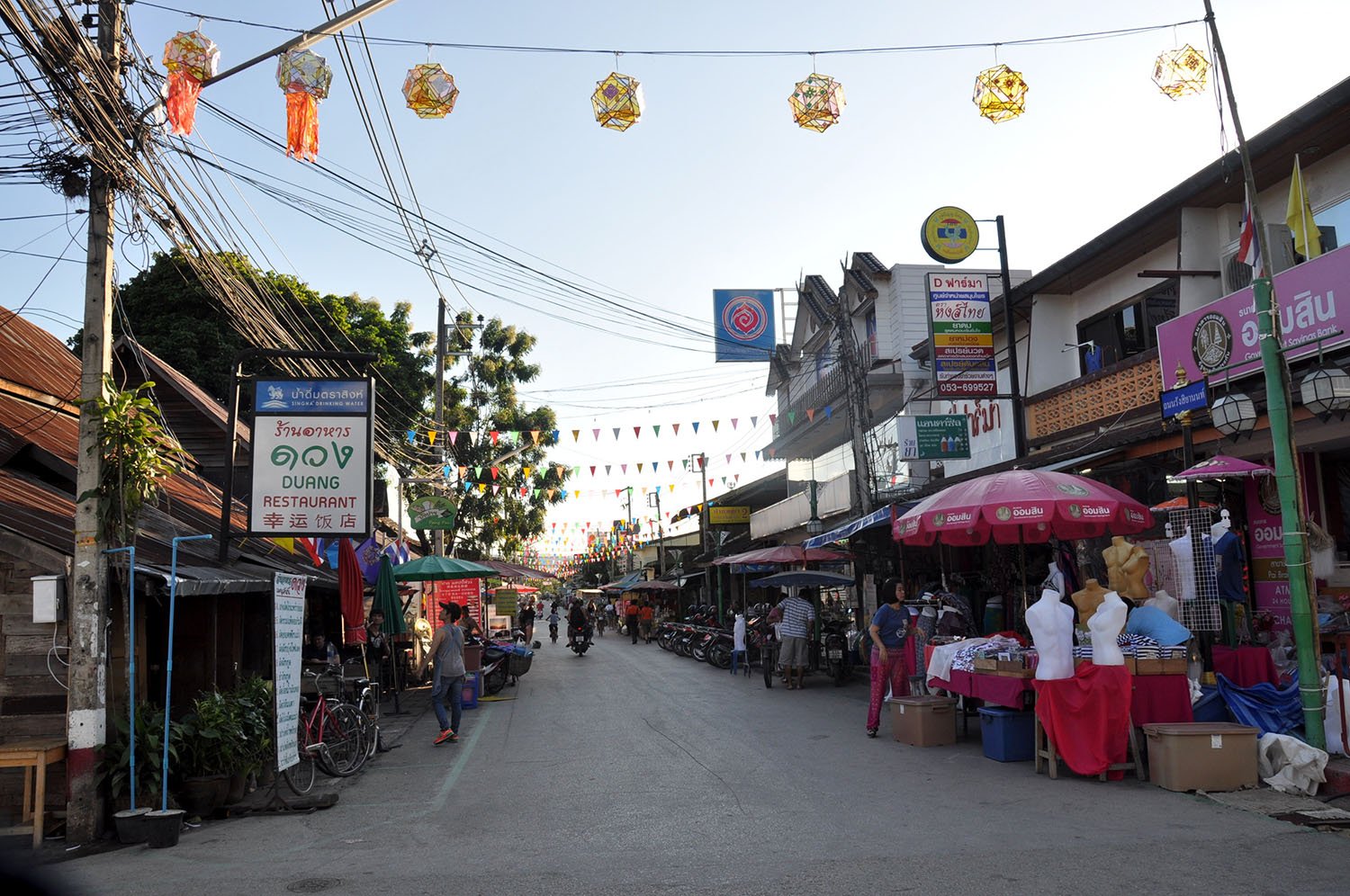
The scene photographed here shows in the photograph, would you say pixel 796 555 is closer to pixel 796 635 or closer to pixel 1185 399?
pixel 796 635

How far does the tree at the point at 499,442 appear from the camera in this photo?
37.6 meters

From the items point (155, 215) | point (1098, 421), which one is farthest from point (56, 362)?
point (1098, 421)

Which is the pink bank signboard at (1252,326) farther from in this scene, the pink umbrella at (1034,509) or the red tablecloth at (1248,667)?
the red tablecloth at (1248,667)

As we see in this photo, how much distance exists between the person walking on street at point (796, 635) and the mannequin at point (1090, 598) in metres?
9.45

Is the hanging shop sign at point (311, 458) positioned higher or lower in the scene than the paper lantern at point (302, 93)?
lower

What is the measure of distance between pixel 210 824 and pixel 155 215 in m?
5.68

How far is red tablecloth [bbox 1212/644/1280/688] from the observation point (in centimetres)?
1048

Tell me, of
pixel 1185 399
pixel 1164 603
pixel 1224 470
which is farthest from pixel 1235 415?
pixel 1164 603

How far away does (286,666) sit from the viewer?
31.8ft

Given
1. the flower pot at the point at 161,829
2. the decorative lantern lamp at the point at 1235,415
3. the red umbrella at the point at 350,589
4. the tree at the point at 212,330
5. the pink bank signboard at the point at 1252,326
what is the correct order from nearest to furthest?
the flower pot at the point at 161,829 → the decorative lantern lamp at the point at 1235,415 → the pink bank signboard at the point at 1252,326 → the red umbrella at the point at 350,589 → the tree at the point at 212,330

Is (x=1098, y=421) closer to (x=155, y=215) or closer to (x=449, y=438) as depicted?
(x=155, y=215)

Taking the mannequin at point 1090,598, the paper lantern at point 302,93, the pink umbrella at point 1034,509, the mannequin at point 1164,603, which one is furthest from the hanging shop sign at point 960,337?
the paper lantern at point 302,93

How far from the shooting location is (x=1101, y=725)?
9203 mm

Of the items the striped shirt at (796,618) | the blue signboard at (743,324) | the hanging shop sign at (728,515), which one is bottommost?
the striped shirt at (796,618)
